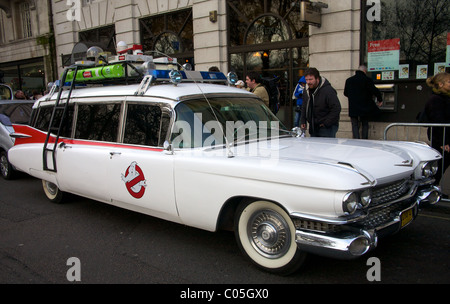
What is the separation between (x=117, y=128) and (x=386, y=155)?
3.18m

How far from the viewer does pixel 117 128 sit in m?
4.90

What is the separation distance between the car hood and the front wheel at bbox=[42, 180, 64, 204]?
11.7 ft

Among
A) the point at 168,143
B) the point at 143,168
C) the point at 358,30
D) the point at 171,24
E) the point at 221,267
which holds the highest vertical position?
the point at 171,24

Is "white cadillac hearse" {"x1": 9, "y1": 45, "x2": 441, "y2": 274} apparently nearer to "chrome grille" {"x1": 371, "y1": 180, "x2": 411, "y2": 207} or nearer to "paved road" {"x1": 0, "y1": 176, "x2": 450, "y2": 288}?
"chrome grille" {"x1": 371, "y1": 180, "x2": 411, "y2": 207}

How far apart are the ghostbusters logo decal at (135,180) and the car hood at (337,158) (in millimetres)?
1169

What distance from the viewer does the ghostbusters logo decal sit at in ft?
14.4

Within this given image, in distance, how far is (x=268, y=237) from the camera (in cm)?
354

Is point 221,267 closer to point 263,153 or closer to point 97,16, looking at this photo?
point 263,153

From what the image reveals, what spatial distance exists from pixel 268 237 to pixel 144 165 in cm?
166

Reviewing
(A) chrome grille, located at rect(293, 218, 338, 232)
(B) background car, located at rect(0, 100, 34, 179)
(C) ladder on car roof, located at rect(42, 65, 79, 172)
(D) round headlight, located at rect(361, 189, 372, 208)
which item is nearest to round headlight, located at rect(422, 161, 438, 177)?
(D) round headlight, located at rect(361, 189, 372, 208)

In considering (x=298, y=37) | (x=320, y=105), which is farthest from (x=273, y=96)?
(x=320, y=105)

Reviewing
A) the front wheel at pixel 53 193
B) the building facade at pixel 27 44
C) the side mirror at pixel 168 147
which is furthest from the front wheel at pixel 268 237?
the building facade at pixel 27 44

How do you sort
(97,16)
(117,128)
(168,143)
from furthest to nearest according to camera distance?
1. (97,16)
2. (117,128)
3. (168,143)

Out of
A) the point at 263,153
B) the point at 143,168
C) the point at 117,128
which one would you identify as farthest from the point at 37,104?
the point at 263,153
